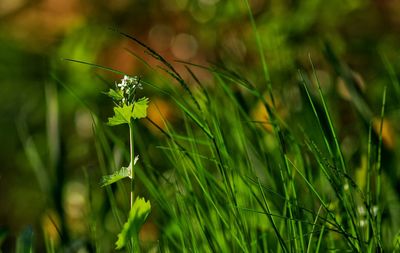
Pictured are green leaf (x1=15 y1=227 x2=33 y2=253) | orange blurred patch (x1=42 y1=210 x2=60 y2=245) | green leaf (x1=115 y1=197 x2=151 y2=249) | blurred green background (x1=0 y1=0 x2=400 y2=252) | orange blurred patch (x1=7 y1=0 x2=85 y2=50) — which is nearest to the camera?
green leaf (x1=115 y1=197 x2=151 y2=249)

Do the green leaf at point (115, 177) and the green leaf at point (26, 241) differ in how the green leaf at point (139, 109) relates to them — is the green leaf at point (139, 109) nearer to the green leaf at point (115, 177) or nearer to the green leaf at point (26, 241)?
the green leaf at point (115, 177)

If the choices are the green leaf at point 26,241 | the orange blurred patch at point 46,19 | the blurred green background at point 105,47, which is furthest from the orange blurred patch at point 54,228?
the orange blurred patch at point 46,19

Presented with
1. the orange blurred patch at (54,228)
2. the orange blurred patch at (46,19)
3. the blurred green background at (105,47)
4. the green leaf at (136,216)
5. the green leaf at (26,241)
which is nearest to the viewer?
the green leaf at (136,216)

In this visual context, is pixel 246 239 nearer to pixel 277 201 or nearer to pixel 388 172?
pixel 277 201

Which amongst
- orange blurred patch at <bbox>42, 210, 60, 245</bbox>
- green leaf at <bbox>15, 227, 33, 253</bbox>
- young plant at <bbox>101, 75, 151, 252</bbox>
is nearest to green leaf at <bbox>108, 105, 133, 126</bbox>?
young plant at <bbox>101, 75, 151, 252</bbox>

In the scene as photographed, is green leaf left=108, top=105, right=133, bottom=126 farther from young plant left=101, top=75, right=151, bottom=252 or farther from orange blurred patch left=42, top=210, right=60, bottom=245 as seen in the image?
orange blurred patch left=42, top=210, right=60, bottom=245

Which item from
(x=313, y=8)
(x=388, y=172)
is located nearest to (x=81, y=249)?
(x=388, y=172)

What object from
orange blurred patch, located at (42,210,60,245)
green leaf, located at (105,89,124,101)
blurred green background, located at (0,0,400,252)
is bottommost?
orange blurred patch, located at (42,210,60,245)

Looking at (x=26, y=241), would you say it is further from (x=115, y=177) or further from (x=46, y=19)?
(x=46, y=19)

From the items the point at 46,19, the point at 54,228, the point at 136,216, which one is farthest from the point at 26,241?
the point at 46,19
